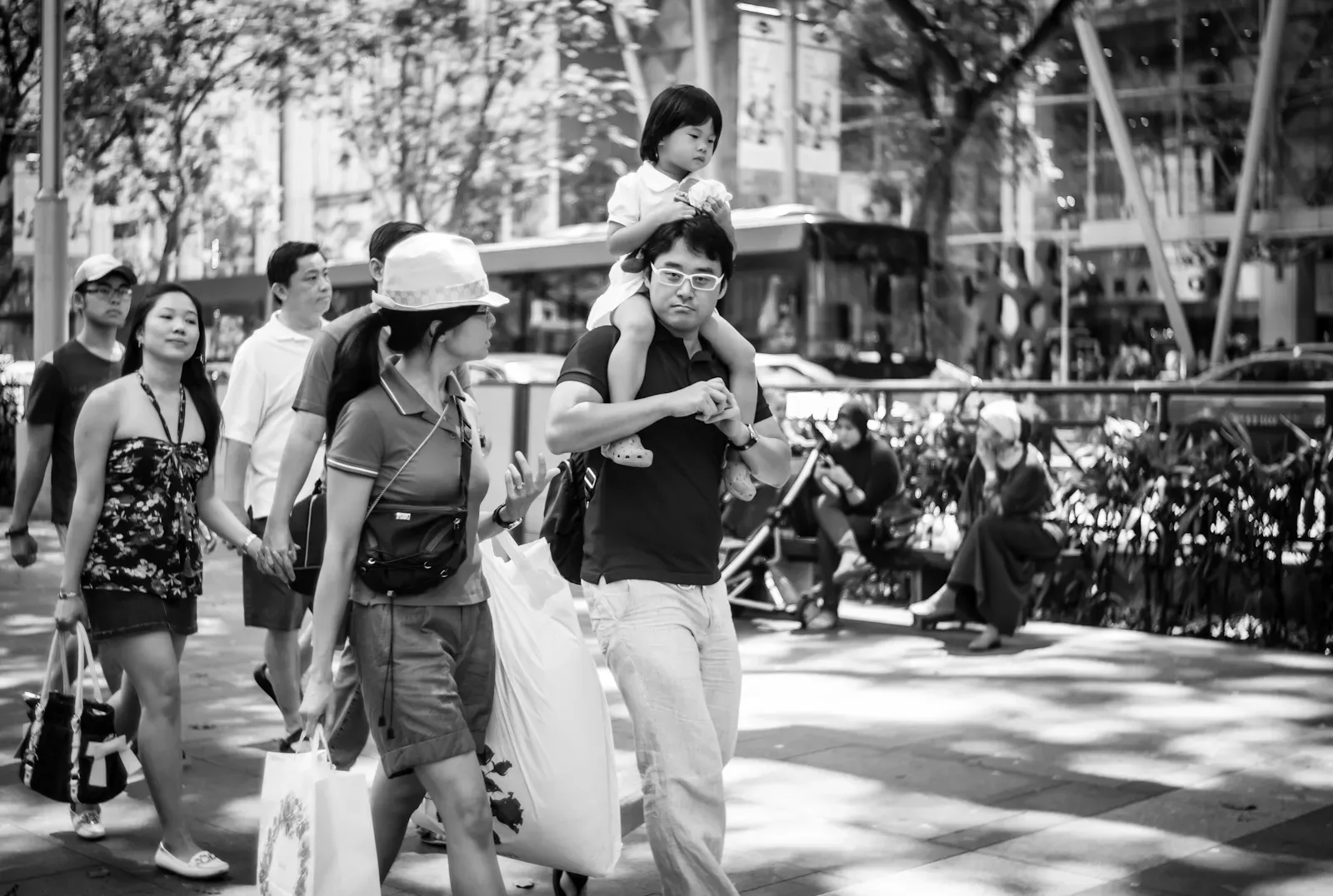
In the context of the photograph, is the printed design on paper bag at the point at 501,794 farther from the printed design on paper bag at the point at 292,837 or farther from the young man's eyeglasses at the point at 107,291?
the young man's eyeglasses at the point at 107,291

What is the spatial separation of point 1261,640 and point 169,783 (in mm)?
6704

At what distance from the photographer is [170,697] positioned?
16.6 feet

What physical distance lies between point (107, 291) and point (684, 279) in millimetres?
2959

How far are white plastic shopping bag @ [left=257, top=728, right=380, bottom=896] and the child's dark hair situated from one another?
197cm

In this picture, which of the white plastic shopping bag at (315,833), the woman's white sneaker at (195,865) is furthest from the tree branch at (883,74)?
the white plastic shopping bag at (315,833)

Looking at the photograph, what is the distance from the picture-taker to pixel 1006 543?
31.6ft

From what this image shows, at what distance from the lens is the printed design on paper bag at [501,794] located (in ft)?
13.0

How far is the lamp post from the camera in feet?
48.0

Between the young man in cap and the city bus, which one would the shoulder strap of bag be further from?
the city bus

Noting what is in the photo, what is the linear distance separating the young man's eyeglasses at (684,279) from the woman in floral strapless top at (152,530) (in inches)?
68.8

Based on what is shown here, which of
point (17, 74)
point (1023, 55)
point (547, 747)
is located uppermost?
point (17, 74)

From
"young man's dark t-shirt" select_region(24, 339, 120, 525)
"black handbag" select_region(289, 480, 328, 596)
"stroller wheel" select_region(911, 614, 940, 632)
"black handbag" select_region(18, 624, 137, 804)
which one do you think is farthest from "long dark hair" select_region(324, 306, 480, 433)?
"stroller wheel" select_region(911, 614, 940, 632)

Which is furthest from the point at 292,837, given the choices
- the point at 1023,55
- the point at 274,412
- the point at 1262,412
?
the point at 1023,55

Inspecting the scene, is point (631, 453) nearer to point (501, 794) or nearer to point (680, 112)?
point (501, 794)
